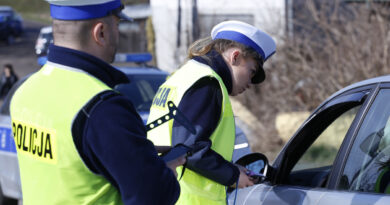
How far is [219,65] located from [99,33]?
107cm

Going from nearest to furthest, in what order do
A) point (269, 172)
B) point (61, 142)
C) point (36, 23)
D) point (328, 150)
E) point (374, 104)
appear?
point (61, 142)
point (374, 104)
point (269, 172)
point (328, 150)
point (36, 23)

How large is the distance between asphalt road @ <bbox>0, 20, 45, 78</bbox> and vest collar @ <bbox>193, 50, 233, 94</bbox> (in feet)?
90.0

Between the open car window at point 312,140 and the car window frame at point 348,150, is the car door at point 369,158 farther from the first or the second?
the open car window at point 312,140

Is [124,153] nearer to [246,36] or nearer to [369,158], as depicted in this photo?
[246,36]

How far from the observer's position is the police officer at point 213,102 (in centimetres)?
308

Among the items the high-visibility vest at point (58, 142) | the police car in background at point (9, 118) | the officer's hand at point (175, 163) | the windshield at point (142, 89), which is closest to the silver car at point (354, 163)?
the officer's hand at point (175, 163)

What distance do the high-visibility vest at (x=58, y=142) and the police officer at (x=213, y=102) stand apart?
33.2 inches

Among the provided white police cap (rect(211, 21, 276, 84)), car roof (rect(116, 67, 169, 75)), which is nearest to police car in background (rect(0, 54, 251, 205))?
car roof (rect(116, 67, 169, 75))

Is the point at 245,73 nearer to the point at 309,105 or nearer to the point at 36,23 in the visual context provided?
the point at 309,105

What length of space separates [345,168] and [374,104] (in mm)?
306

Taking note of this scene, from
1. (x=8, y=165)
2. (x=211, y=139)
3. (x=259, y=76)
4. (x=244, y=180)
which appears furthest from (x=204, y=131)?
(x=8, y=165)

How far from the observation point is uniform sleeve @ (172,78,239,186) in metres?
3.04

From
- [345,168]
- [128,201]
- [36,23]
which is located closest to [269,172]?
[345,168]

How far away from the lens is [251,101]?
11766mm
